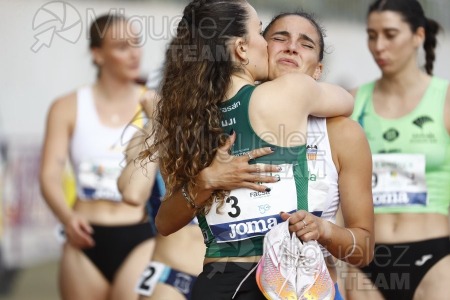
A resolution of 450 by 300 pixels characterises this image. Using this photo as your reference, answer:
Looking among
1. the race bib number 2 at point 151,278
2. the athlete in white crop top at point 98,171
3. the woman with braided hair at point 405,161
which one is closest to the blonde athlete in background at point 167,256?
the race bib number 2 at point 151,278

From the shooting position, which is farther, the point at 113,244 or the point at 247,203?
the point at 113,244

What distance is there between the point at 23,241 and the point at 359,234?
5.31 meters

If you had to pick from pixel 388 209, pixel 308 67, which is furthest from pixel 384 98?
pixel 308 67

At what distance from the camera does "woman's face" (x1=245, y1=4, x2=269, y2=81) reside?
2.93 metres

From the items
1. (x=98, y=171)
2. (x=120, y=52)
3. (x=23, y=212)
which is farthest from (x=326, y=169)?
(x=23, y=212)

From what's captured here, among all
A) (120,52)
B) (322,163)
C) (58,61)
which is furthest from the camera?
(58,61)

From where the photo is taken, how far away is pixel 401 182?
4676 millimetres

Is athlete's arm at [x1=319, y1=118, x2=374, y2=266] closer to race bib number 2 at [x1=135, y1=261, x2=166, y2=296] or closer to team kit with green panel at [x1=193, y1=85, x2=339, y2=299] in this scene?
team kit with green panel at [x1=193, y1=85, x2=339, y2=299]

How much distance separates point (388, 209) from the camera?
183 inches

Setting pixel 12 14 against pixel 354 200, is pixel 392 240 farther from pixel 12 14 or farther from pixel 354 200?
pixel 12 14

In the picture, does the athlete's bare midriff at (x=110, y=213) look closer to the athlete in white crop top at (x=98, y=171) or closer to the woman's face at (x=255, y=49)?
the athlete in white crop top at (x=98, y=171)

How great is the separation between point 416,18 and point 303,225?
2.58 meters

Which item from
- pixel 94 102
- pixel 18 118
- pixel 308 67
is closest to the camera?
pixel 308 67

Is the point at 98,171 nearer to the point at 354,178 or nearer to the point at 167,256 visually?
the point at 167,256
